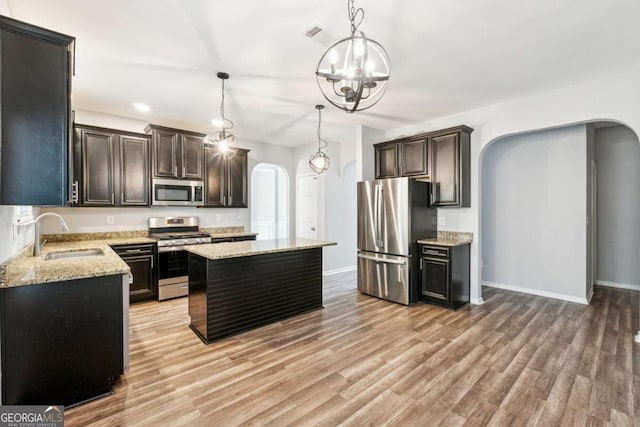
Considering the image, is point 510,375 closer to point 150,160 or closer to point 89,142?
point 150,160

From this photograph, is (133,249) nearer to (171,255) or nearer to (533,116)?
(171,255)

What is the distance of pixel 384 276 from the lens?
174 inches

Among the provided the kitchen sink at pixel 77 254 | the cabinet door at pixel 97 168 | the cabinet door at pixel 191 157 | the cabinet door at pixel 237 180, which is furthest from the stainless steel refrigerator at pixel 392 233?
the cabinet door at pixel 97 168

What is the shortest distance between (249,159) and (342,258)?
2.85 m

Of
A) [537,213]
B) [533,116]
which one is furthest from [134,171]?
[537,213]

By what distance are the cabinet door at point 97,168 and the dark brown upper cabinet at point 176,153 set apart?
0.56 meters

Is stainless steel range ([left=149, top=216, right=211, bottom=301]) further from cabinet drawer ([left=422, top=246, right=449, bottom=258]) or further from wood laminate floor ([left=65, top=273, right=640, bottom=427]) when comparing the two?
cabinet drawer ([left=422, top=246, right=449, bottom=258])

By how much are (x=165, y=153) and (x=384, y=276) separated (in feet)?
12.6

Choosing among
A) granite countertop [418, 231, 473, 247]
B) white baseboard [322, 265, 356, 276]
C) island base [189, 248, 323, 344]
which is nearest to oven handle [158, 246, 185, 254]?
island base [189, 248, 323, 344]

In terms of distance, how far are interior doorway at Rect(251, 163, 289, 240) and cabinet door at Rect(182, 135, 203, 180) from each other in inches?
130

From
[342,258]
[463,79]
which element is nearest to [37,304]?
[463,79]

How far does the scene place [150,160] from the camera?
14.7 feet

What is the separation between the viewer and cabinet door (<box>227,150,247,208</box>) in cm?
532

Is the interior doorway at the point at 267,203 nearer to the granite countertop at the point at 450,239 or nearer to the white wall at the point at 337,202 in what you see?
the white wall at the point at 337,202
